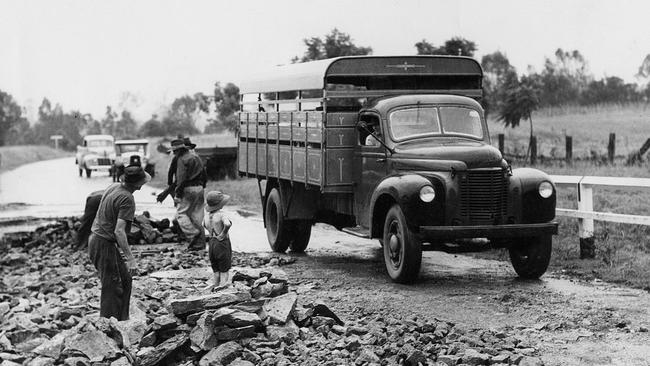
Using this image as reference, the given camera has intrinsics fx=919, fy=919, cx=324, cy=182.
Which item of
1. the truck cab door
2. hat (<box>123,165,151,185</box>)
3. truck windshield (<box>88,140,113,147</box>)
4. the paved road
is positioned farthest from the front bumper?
truck windshield (<box>88,140,113,147</box>)

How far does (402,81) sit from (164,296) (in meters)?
5.20

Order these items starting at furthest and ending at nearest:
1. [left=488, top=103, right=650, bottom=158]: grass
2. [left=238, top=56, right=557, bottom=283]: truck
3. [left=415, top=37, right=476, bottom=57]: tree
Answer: [left=415, top=37, right=476, bottom=57]: tree → [left=488, top=103, right=650, bottom=158]: grass → [left=238, top=56, right=557, bottom=283]: truck

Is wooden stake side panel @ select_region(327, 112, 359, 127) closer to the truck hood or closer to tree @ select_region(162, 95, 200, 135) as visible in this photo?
the truck hood

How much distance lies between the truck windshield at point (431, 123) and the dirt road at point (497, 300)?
192 cm

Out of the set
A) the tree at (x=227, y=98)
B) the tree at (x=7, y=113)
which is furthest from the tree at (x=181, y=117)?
the tree at (x=227, y=98)

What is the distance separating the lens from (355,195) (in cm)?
1315

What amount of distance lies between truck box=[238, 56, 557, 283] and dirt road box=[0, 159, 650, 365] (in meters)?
0.50

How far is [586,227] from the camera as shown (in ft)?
43.0

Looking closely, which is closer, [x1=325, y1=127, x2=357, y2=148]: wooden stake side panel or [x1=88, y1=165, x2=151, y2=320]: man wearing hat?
[x1=88, y1=165, x2=151, y2=320]: man wearing hat

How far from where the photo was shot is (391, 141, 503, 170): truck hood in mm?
11375

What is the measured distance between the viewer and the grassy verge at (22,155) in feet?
207

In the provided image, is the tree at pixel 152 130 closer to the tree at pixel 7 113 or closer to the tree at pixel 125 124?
the tree at pixel 7 113

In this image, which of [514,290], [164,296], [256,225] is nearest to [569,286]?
[514,290]

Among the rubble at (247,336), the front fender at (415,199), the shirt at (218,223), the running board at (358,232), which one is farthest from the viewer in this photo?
the running board at (358,232)
